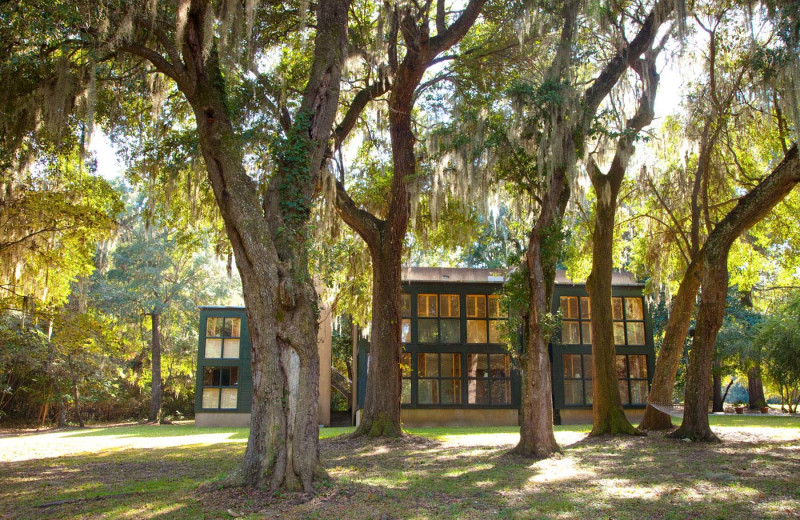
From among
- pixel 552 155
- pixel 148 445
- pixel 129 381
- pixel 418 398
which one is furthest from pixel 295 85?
pixel 129 381

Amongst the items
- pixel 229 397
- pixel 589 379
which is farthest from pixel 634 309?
pixel 229 397

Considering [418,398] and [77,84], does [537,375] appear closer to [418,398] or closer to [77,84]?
[77,84]

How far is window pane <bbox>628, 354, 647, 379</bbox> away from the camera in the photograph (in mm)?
18703

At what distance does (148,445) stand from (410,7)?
1019cm

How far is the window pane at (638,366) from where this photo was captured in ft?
61.4

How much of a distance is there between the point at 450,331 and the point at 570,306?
13.0ft

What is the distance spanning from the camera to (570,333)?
18844mm

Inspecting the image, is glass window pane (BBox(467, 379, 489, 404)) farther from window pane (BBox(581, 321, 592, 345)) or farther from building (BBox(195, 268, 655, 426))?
window pane (BBox(581, 321, 592, 345))

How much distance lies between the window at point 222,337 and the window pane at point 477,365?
25.8ft

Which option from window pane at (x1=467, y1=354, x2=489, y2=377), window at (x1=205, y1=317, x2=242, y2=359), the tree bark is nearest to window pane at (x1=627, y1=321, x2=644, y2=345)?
window pane at (x1=467, y1=354, x2=489, y2=377)

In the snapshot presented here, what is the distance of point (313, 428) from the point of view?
630 cm

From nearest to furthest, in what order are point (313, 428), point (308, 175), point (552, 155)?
point (313, 428) → point (308, 175) → point (552, 155)

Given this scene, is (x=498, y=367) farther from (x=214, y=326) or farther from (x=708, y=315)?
(x=214, y=326)

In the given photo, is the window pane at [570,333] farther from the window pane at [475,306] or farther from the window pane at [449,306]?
the window pane at [449,306]
